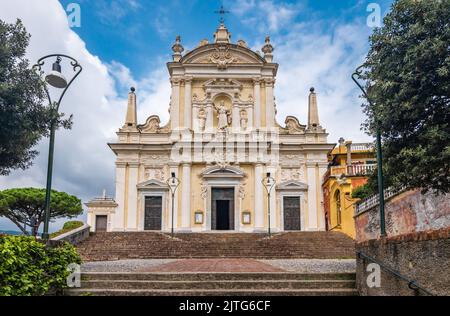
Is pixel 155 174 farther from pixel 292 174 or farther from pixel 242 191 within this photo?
pixel 292 174

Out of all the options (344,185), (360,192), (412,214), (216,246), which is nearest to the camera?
(412,214)

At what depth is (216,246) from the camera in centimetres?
1750

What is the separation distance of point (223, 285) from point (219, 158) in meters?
17.5

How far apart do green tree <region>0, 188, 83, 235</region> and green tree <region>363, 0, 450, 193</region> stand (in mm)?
30916

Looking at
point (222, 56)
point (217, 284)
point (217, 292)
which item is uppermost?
point (222, 56)

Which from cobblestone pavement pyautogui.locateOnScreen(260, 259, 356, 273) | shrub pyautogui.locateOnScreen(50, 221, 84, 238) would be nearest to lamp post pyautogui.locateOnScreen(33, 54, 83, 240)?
cobblestone pavement pyautogui.locateOnScreen(260, 259, 356, 273)

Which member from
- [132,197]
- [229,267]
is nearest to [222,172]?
[132,197]

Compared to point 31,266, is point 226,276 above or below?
below

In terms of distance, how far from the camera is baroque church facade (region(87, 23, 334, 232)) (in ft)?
81.4

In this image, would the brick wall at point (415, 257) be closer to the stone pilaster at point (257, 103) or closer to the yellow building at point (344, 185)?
the yellow building at point (344, 185)

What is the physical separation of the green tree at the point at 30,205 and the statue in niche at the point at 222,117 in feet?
54.4

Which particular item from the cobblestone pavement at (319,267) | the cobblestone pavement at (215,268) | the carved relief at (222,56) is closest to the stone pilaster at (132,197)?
the carved relief at (222,56)

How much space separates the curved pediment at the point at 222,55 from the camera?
26.9 m
